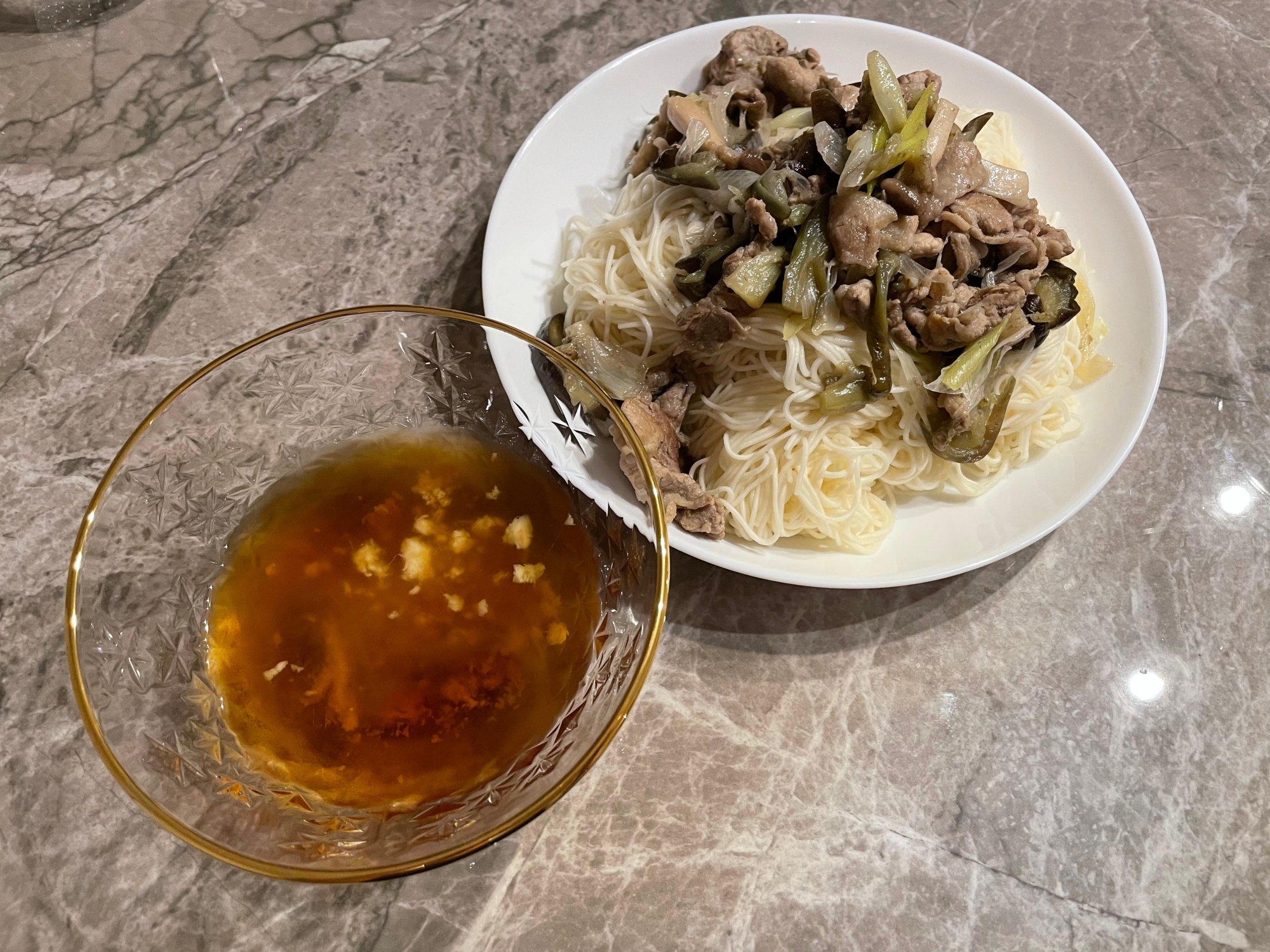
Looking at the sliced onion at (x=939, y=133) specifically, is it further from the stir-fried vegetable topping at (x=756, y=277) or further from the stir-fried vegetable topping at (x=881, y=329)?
the stir-fried vegetable topping at (x=756, y=277)

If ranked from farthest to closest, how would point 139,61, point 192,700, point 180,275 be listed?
point 139,61
point 180,275
point 192,700

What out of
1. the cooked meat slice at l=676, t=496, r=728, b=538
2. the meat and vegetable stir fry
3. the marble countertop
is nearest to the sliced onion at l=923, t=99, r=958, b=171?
the meat and vegetable stir fry

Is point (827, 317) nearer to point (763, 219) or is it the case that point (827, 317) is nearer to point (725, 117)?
point (763, 219)

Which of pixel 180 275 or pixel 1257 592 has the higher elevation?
pixel 180 275

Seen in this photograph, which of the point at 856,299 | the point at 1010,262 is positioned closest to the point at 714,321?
the point at 856,299

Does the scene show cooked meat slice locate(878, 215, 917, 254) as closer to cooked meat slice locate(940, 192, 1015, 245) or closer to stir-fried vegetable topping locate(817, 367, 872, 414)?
cooked meat slice locate(940, 192, 1015, 245)

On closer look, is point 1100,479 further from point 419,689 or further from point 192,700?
point 192,700

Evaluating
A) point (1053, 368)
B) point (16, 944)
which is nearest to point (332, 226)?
point (16, 944)
